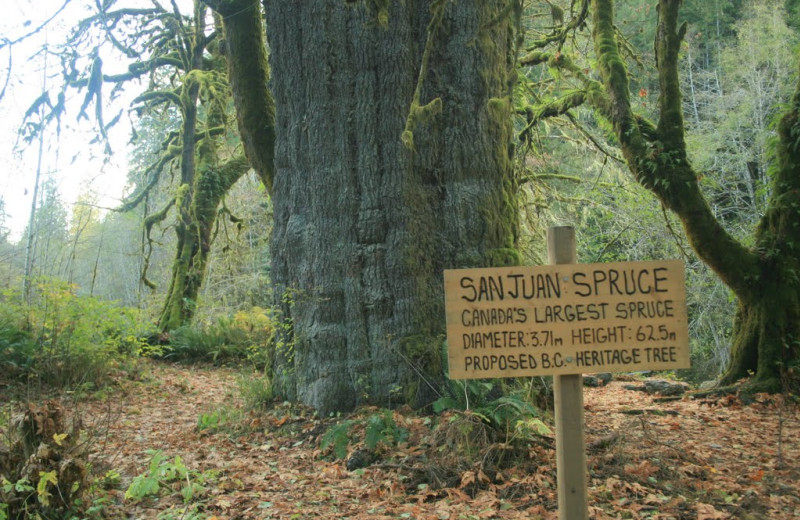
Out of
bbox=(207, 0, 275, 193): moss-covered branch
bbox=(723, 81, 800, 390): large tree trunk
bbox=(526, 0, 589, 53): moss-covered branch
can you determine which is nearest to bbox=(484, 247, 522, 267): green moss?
bbox=(526, 0, 589, 53): moss-covered branch

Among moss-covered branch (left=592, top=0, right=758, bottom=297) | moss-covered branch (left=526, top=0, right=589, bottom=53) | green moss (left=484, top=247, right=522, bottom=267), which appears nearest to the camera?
green moss (left=484, top=247, right=522, bottom=267)

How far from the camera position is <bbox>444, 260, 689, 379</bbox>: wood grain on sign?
2.86 meters

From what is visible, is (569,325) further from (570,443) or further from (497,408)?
(497,408)

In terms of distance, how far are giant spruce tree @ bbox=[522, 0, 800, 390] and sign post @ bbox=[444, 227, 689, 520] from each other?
4.81m

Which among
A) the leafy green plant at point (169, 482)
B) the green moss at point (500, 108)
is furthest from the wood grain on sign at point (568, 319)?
the green moss at point (500, 108)

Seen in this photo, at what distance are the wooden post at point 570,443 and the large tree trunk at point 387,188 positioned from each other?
233 centimetres

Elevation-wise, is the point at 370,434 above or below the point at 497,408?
below

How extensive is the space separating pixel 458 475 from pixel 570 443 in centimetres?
152

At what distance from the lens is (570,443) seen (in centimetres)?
290

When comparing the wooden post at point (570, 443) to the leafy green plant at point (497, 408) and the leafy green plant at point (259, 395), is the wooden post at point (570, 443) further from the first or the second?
the leafy green plant at point (259, 395)

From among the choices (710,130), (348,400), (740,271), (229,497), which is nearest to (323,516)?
(229,497)

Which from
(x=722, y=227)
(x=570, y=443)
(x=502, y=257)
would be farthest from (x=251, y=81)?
(x=570, y=443)

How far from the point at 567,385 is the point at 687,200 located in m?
5.16

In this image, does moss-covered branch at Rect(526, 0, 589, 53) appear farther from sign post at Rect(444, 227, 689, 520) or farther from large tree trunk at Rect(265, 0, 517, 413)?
sign post at Rect(444, 227, 689, 520)
